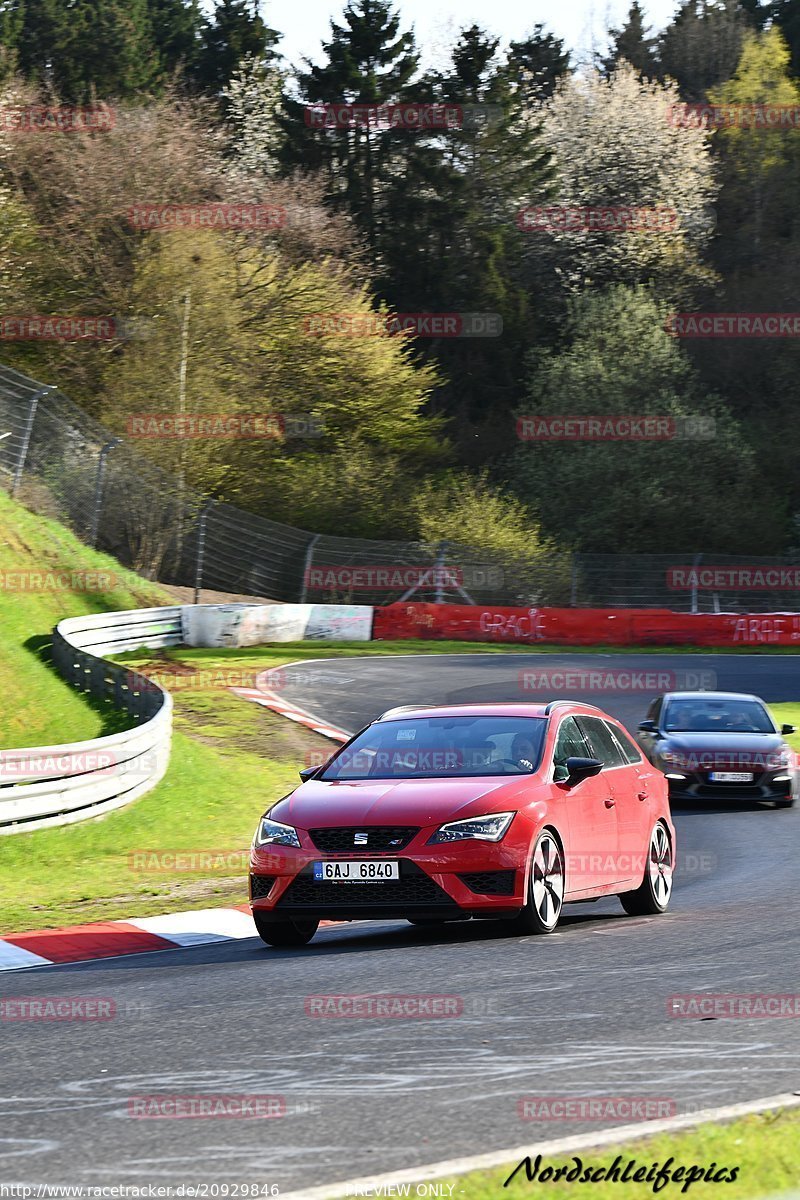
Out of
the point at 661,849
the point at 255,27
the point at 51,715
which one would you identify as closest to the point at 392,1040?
the point at 661,849

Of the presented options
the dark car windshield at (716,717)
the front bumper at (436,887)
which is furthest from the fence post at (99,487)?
the front bumper at (436,887)

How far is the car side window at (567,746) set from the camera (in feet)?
34.4

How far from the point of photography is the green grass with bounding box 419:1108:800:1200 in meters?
4.45

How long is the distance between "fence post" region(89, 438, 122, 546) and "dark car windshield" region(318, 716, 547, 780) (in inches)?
956

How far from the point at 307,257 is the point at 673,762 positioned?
132ft

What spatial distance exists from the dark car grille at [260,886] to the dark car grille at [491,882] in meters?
1.19

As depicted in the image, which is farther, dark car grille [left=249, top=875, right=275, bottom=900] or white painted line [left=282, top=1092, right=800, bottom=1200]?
dark car grille [left=249, top=875, right=275, bottom=900]

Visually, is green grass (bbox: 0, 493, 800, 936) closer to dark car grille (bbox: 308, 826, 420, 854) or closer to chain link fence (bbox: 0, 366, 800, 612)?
dark car grille (bbox: 308, 826, 420, 854)

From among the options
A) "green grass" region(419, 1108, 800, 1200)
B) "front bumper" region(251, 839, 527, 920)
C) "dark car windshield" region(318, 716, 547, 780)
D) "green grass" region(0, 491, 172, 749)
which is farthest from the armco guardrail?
"green grass" region(419, 1108, 800, 1200)

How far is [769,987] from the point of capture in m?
7.89

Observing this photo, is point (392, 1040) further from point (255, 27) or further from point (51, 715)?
point (255, 27)

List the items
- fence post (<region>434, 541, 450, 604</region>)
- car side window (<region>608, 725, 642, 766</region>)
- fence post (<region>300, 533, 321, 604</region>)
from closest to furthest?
1. car side window (<region>608, 725, 642, 766</region>)
2. fence post (<region>300, 533, 321, 604</region>)
3. fence post (<region>434, 541, 450, 604</region>)

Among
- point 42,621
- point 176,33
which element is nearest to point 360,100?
point 176,33

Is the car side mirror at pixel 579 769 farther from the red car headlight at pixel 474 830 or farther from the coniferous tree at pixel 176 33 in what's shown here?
the coniferous tree at pixel 176 33
